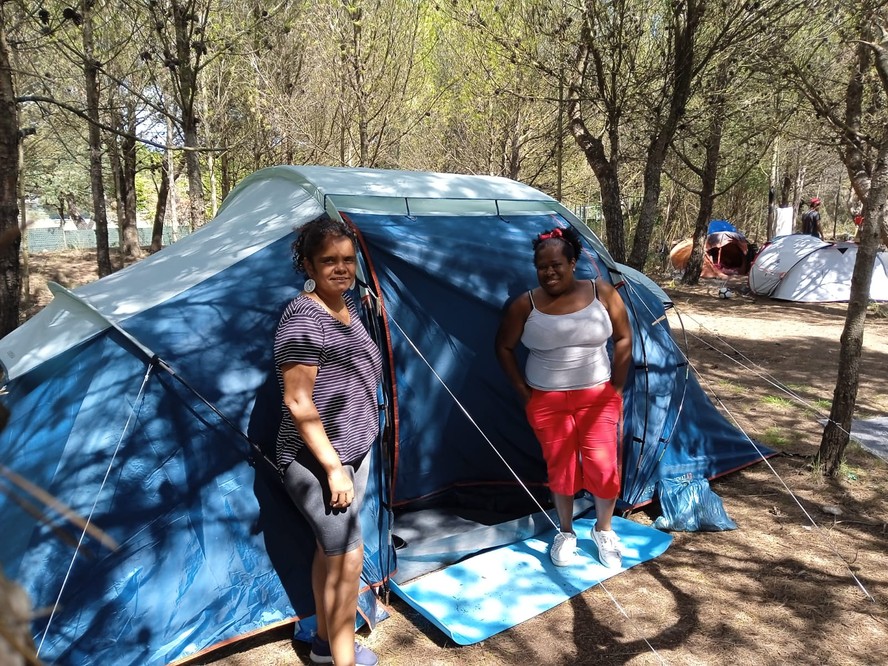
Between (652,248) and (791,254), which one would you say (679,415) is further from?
(652,248)

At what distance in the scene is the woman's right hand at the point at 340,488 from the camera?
7.46 feet

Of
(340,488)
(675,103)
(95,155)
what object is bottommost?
(340,488)

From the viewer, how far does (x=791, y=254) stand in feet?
37.8

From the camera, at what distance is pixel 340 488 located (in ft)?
7.48

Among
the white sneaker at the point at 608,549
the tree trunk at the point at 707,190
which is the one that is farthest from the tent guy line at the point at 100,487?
the tree trunk at the point at 707,190

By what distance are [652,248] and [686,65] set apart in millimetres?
16530

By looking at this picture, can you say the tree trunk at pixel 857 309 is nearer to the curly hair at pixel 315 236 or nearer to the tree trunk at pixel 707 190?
the curly hair at pixel 315 236

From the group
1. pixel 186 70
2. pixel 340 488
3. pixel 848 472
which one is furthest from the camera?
pixel 186 70

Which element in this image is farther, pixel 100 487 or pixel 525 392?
pixel 525 392

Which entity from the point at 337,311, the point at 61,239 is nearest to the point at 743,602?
the point at 337,311

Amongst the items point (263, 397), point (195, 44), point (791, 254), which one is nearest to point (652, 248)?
point (791, 254)

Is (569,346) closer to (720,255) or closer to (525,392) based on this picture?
(525,392)

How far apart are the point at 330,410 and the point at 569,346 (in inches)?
49.6

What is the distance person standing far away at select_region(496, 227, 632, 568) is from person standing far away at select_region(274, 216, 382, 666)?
3.20 ft
